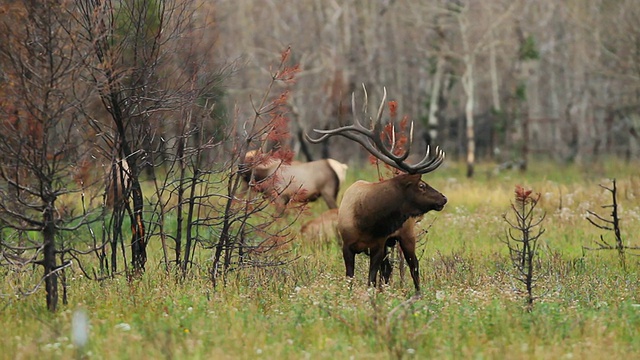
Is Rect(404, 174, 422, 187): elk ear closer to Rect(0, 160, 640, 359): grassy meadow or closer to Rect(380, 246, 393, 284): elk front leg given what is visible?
Rect(380, 246, 393, 284): elk front leg

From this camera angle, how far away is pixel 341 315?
7.87 metres

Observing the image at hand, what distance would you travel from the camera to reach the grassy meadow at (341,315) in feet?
22.1

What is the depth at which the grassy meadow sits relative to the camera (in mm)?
6730

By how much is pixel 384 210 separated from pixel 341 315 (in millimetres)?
2296

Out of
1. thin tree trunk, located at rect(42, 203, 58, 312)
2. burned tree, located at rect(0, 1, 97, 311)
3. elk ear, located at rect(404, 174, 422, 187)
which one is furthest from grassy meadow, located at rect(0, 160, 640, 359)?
elk ear, located at rect(404, 174, 422, 187)

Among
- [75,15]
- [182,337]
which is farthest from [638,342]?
[75,15]

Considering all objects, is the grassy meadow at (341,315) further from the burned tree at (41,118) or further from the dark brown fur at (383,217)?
the burned tree at (41,118)

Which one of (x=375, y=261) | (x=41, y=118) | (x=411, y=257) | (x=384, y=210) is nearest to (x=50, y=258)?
(x=41, y=118)

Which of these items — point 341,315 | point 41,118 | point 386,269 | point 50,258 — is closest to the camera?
point 41,118

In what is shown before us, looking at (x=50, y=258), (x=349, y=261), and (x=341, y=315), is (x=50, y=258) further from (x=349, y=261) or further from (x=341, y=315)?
(x=349, y=261)

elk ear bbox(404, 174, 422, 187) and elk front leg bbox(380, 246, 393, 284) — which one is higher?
elk ear bbox(404, 174, 422, 187)

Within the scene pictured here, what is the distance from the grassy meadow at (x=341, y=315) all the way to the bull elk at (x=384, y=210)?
0.36 m

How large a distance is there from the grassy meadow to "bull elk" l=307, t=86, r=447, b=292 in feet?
1.18

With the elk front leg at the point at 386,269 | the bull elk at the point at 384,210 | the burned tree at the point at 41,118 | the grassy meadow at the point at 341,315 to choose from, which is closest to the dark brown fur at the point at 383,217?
the bull elk at the point at 384,210
